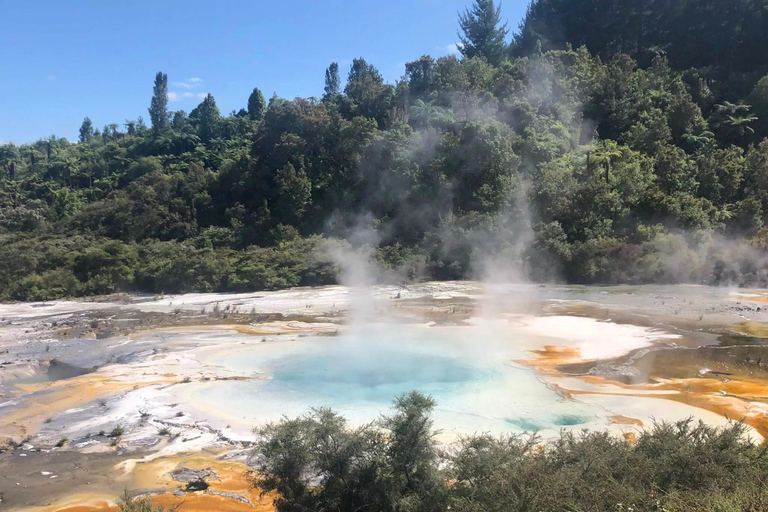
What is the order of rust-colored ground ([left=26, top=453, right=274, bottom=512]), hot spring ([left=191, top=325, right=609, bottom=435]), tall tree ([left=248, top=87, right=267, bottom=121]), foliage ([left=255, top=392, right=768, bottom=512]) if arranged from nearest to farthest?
foliage ([left=255, top=392, right=768, bottom=512]) < rust-colored ground ([left=26, top=453, right=274, bottom=512]) < hot spring ([left=191, top=325, right=609, bottom=435]) < tall tree ([left=248, top=87, right=267, bottom=121])

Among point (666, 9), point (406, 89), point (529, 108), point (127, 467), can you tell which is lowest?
point (127, 467)

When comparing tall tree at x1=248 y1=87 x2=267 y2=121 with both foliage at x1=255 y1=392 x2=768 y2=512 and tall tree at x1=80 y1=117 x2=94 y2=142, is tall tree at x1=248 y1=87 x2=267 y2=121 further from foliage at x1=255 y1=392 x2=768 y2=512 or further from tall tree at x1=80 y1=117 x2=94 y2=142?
foliage at x1=255 y1=392 x2=768 y2=512

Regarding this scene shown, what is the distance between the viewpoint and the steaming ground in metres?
7.87

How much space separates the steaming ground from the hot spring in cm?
5

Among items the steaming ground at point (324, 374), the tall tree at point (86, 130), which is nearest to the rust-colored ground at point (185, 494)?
the steaming ground at point (324, 374)

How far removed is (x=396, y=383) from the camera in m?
10.8

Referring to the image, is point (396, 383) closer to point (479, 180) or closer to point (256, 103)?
point (479, 180)

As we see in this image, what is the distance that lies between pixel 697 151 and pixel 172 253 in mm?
27130

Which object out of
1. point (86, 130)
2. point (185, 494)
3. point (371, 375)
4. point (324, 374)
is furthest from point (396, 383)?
point (86, 130)

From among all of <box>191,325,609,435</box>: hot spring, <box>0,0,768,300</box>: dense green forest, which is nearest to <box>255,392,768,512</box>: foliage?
<box>191,325,609,435</box>: hot spring

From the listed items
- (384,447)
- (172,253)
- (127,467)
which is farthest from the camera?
(172,253)

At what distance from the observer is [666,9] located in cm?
3891

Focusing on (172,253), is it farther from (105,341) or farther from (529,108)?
(529,108)

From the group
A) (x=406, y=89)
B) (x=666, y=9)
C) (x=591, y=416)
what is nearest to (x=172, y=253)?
(x=406, y=89)
